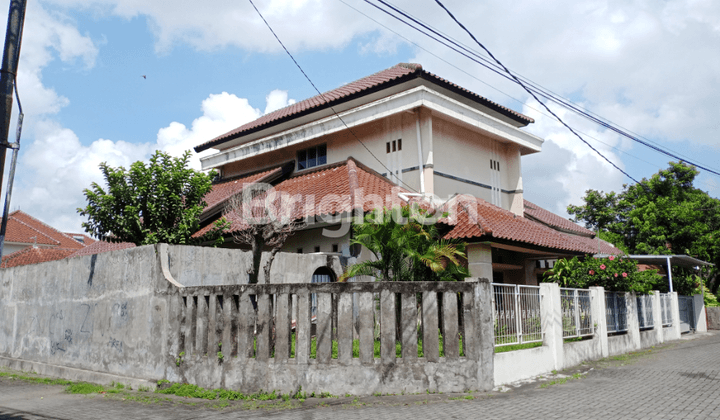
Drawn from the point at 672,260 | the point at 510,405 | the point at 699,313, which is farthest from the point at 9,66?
the point at 699,313

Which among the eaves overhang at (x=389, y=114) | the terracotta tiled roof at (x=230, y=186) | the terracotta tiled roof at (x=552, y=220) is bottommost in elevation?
the terracotta tiled roof at (x=552, y=220)

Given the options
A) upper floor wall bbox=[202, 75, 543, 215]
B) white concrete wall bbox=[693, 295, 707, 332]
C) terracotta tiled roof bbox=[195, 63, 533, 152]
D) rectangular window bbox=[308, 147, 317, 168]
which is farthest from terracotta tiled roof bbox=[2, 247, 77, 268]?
white concrete wall bbox=[693, 295, 707, 332]

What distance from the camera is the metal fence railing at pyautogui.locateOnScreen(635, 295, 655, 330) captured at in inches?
572

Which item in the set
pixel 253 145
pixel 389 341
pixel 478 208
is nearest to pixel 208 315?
pixel 389 341

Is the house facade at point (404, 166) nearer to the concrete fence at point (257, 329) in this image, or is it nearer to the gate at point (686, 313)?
the concrete fence at point (257, 329)

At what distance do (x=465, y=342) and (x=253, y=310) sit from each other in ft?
11.0

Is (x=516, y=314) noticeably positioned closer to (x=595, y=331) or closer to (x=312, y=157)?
(x=595, y=331)

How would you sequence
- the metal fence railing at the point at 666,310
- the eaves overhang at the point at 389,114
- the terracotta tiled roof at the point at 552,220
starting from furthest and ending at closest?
1. the terracotta tiled roof at the point at 552,220
2. the metal fence railing at the point at 666,310
3. the eaves overhang at the point at 389,114

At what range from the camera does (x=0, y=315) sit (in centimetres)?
1415

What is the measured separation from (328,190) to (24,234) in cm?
3033

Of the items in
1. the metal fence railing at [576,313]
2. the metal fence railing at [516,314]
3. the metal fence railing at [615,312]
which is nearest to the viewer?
the metal fence railing at [516,314]

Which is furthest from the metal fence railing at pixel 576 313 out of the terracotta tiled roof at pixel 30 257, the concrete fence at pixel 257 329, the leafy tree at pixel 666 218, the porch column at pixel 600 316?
the terracotta tiled roof at pixel 30 257

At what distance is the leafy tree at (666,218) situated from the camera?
23828 mm

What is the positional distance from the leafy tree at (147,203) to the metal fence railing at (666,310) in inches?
560
